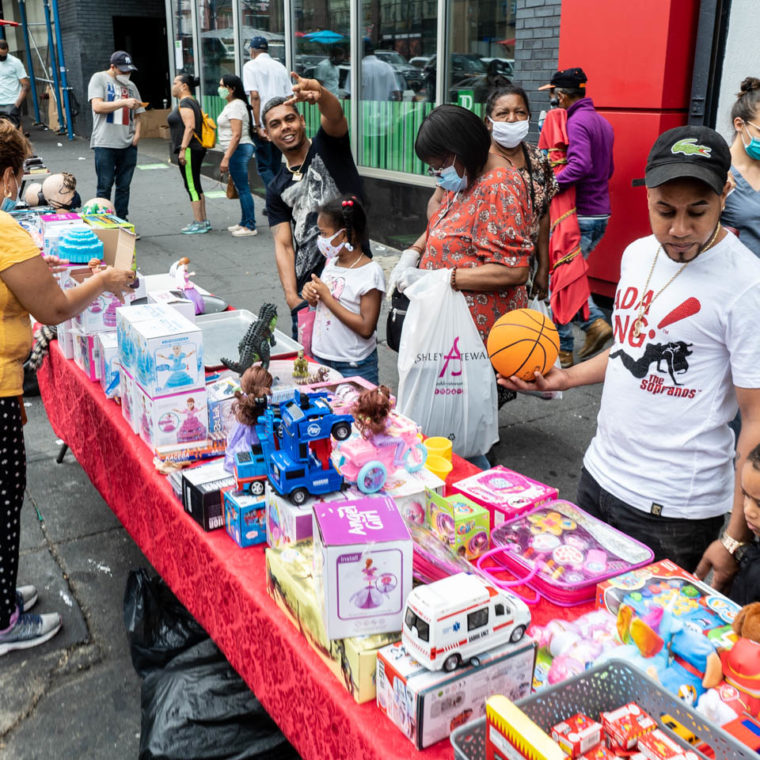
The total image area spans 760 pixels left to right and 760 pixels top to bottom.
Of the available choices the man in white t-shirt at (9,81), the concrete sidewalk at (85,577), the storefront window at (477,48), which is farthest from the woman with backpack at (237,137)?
the man in white t-shirt at (9,81)

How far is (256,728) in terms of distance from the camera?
7.95ft

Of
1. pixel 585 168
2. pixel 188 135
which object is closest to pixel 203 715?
pixel 585 168

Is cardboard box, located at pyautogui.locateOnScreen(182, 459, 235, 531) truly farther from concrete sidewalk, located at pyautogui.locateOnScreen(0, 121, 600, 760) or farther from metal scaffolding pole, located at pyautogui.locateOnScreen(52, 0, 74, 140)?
metal scaffolding pole, located at pyautogui.locateOnScreen(52, 0, 74, 140)

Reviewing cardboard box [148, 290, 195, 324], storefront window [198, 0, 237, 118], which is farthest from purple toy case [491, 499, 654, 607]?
storefront window [198, 0, 237, 118]

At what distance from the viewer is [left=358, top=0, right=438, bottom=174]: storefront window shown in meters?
8.72

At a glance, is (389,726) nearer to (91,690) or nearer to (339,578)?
(339,578)

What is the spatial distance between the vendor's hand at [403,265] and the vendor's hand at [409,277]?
0.12 ft

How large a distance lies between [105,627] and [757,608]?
8.92ft

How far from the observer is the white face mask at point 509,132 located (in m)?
4.47

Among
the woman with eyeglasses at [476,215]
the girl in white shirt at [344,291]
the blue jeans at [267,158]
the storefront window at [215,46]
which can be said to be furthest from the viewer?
the storefront window at [215,46]

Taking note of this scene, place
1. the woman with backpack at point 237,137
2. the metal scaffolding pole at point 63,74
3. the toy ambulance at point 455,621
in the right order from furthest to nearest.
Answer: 1. the metal scaffolding pole at point 63,74
2. the woman with backpack at point 237,137
3. the toy ambulance at point 455,621

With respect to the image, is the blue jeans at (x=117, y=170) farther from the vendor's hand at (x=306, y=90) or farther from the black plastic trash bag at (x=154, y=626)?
the black plastic trash bag at (x=154, y=626)

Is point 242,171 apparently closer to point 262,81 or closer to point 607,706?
point 262,81

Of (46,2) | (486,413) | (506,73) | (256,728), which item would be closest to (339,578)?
(256,728)
